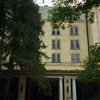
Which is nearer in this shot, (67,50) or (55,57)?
(55,57)

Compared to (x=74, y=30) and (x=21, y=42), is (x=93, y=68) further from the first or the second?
(x=74, y=30)

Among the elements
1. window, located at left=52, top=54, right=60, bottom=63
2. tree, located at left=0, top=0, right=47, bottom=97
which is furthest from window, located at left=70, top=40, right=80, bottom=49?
tree, located at left=0, top=0, right=47, bottom=97

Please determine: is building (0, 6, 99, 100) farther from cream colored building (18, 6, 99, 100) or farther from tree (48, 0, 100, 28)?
tree (48, 0, 100, 28)

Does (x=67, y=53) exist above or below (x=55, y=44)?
below

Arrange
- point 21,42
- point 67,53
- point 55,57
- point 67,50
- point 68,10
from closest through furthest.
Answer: point 68,10 < point 21,42 < point 55,57 < point 67,53 < point 67,50

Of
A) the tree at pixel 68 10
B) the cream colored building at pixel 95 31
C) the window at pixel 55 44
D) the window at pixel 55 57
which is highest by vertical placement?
the cream colored building at pixel 95 31

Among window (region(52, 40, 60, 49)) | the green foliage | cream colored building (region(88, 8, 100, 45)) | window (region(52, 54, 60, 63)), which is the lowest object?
the green foliage

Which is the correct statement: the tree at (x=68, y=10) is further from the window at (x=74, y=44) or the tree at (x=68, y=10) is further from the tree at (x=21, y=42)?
the window at (x=74, y=44)

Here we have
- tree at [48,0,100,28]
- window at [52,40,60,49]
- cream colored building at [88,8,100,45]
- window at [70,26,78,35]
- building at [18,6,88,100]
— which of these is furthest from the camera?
window at [70,26,78,35]

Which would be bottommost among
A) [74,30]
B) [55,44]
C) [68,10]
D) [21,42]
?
[68,10]

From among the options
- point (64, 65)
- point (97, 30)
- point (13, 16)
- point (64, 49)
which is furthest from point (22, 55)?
point (97, 30)

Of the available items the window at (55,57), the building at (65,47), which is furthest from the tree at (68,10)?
the window at (55,57)

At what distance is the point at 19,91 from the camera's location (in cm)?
1770

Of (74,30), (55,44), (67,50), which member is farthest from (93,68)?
(74,30)
